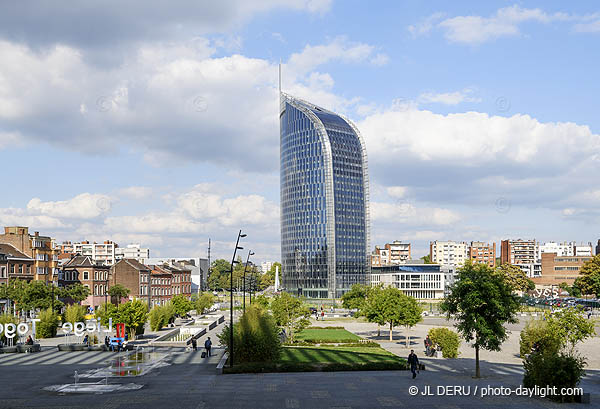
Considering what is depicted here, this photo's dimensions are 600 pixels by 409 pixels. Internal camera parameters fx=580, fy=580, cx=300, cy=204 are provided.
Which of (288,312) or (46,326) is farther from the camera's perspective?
(288,312)

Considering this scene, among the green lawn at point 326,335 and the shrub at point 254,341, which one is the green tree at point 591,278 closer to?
the green lawn at point 326,335

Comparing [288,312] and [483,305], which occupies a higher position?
[483,305]

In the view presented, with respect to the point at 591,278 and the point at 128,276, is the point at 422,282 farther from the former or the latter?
the point at 128,276

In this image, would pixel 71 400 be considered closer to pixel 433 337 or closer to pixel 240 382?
pixel 240 382

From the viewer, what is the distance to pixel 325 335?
71.8m

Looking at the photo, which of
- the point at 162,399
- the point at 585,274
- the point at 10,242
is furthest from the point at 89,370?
the point at 585,274

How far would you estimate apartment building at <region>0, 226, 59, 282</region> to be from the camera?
331 feet

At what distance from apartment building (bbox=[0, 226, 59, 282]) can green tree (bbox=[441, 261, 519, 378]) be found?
8453 cm

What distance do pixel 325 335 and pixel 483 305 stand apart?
37.1 metres

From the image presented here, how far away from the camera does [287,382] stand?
3466 centimetres

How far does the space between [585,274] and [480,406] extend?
123360mm

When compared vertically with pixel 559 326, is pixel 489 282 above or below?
above

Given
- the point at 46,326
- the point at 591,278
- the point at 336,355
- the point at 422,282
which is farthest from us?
the point at 422,282

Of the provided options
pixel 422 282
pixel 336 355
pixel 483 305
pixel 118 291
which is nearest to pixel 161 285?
pixel 118 291
